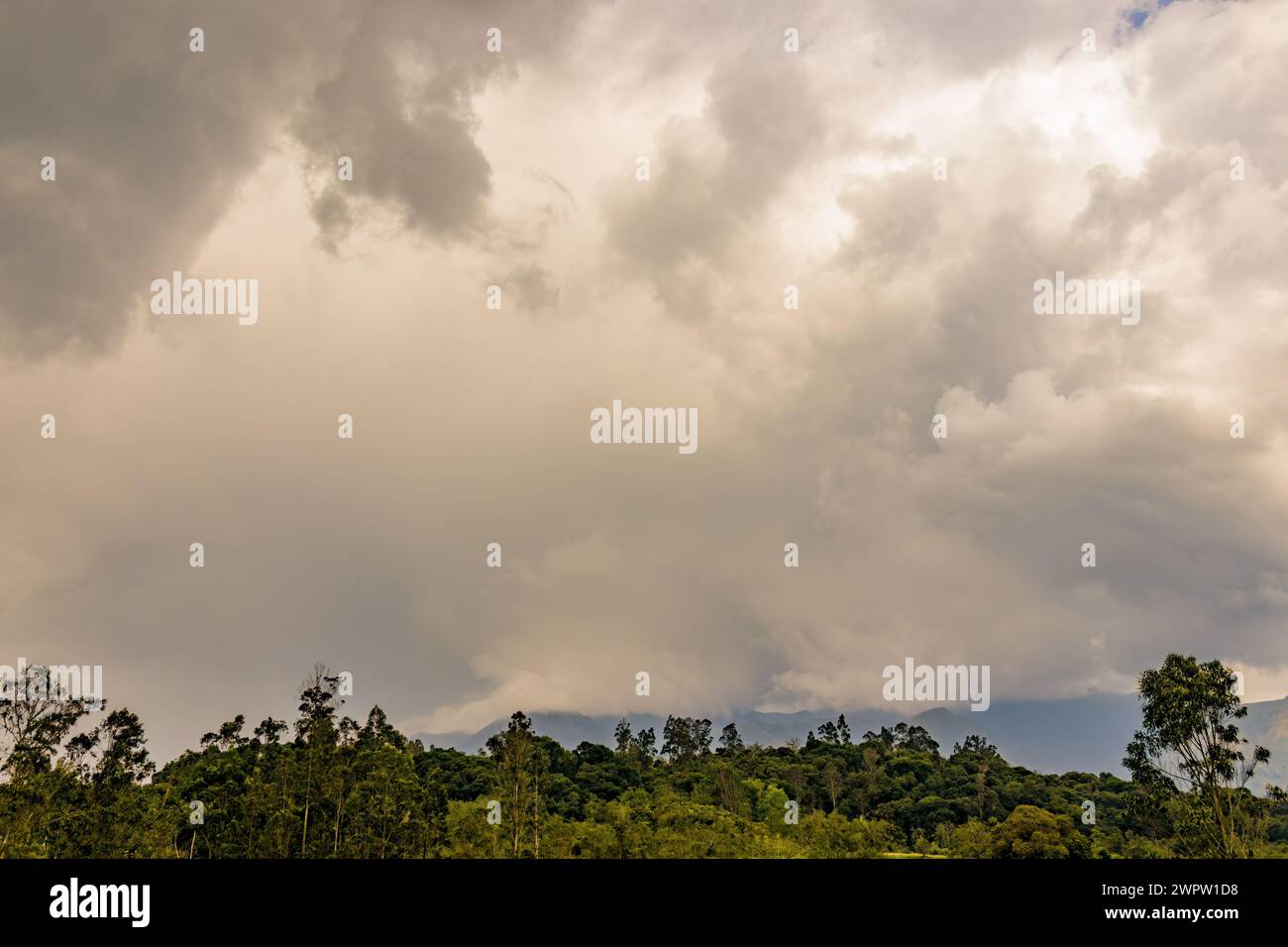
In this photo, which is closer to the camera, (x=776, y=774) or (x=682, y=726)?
(x=776, y=774)

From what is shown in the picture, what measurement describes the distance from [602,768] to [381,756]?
47.8 metres

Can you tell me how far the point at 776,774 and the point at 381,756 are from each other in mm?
72441

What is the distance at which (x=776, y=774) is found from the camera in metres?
124

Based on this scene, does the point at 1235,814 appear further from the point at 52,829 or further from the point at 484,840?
the point at 52,829

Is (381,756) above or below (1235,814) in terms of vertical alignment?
above

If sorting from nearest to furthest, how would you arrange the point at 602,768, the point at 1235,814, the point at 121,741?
the point at 121,741 < the point at 1235,814 < the point at 602,768

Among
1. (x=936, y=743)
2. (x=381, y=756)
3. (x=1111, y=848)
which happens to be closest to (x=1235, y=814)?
(x=1111, y=848)

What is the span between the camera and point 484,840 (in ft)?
222

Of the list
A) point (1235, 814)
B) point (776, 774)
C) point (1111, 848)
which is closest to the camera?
point (1235, 814)
